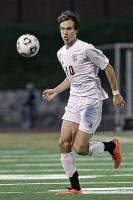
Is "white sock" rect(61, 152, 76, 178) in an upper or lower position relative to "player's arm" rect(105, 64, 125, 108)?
lower

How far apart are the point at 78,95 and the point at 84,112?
23cm

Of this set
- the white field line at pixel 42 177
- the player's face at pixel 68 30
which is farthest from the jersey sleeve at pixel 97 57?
the white field line at pixel 42 177

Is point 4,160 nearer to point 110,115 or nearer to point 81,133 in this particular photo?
point 81,133

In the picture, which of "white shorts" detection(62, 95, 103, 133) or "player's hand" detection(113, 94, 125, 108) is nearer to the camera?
"player's hand" detection(113, 94, 125, 108)

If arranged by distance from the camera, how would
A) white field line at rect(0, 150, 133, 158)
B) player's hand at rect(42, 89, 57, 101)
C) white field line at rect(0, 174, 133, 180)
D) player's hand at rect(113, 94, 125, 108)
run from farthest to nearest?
1. white field line at rect(0, 150, 133, 158)
2. white field line at rect(0, 174, 133, 180)
3. player's hand at rect(42, 89, 57, 101)
4. player's hand at rect(113, 94, 125, 108)

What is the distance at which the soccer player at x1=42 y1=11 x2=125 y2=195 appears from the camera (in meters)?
11.5

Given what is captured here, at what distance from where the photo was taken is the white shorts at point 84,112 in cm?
1152

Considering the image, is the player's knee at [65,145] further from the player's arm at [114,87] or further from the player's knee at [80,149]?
the player's arm at [114,87]

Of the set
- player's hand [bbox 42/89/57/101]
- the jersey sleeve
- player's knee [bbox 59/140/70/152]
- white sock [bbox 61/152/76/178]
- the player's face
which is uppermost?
the player's face

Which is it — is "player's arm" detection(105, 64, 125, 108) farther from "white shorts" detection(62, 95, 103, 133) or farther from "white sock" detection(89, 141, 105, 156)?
"white sock" detection(89, 141, 105, 156)

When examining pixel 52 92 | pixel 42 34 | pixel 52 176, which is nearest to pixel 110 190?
pixel 52 92

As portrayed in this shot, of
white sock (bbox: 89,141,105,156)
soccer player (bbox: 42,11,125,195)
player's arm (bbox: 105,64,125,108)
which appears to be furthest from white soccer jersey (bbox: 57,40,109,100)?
white sock (bbox: 89,141,105,156)

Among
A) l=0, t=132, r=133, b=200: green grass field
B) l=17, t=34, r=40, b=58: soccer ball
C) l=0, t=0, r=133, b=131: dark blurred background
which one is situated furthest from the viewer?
l=0, t=0, r=133, b=131: dark blurred background

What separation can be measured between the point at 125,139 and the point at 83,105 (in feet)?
47.9
